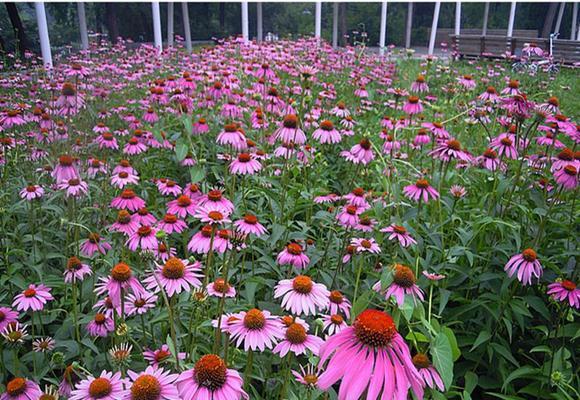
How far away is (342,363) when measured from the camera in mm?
606

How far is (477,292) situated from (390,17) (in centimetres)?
2107

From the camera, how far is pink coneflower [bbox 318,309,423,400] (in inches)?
22.5

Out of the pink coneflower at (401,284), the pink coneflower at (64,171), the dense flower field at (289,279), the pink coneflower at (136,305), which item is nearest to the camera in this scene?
the dense flower field at (289,279)

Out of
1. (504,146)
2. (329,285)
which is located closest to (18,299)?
(329,285)

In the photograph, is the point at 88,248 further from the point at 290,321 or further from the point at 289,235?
the point at 290,321

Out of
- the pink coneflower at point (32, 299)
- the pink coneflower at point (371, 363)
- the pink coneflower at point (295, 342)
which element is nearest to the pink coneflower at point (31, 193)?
the pink coneflower at point (32, 299)

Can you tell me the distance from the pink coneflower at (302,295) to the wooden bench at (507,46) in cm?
838

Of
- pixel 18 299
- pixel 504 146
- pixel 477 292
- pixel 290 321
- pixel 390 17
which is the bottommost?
pixel 477 292

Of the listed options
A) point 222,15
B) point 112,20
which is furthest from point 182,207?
point 222,15

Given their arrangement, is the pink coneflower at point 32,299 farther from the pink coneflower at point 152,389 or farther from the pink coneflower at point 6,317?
the pink coneflower at point 152,389

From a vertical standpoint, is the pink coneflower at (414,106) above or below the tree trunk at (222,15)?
below

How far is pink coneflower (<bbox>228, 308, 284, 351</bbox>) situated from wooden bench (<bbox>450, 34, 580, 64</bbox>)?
27.9 feet

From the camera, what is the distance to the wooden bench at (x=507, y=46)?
356 inches

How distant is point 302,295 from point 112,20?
11.1 metres
